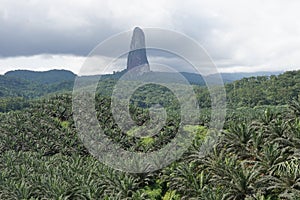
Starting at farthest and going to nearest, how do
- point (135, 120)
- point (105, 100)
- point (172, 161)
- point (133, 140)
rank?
point (105, 100), point (135, 120), point (133, 140), point (172, 161)

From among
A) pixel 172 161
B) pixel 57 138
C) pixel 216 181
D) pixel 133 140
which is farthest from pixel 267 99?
pixel 216 181

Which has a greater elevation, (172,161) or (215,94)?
(215,94)

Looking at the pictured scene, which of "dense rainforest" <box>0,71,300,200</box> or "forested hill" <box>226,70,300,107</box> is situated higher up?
"forested hill" <box>226,70,300,107</box>

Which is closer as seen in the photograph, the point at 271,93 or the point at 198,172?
the point at 198,172

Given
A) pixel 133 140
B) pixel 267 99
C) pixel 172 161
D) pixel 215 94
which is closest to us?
pixel 172 161

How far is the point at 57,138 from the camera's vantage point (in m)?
65.9

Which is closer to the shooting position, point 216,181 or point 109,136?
point 216,181

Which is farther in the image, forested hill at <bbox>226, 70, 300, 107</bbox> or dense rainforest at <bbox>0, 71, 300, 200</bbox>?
forested hill at <bbox>226, 70, 300, 107</bbox>

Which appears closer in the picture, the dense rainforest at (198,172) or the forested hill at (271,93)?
the dense rainforest at (198,172)

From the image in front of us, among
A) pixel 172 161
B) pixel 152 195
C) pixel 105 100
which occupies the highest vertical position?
pixel 105 100

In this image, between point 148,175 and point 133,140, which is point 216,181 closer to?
point 148,175

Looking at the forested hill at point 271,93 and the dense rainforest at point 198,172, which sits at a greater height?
the forested hill at point 271,93

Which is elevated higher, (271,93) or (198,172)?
(271,93)

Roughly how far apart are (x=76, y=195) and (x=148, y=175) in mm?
7995
